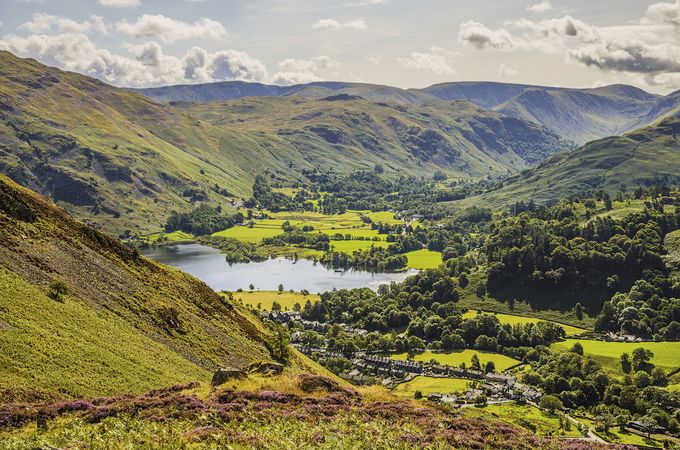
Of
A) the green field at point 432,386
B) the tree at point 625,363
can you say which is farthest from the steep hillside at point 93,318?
the tree at point 625,363

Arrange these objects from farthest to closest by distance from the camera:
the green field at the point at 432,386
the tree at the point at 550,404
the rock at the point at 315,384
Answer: the green field at the point at 432,386
the tree at the point at 550,404
the rock at the point at 315,384

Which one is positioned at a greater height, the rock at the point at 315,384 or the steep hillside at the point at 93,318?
the steep hillside at the point at 93,318

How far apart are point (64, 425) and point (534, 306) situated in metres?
175

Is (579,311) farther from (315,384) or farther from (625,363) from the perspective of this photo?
(315,384)

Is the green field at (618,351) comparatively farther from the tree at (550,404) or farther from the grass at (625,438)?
the grass at (625,438)

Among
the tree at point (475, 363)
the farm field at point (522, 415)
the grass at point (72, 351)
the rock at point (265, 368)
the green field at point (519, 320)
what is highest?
the grass at point (72, 351)

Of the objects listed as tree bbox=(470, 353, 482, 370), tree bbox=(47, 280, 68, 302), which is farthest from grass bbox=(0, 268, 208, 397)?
tree bbox=(470, 353, 482, 370)

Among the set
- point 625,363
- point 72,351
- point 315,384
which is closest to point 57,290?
point 72,351

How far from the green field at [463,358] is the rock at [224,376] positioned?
103 m

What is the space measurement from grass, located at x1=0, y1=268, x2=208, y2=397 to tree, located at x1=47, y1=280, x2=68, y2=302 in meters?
0.85

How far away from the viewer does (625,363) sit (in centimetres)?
14312

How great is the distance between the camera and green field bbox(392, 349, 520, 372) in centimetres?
15100

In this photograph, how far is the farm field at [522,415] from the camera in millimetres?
101938

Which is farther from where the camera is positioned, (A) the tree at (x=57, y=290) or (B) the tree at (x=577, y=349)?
(B) the tree at (x=577, y=349)
